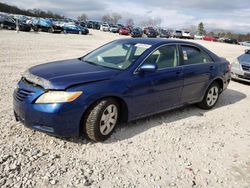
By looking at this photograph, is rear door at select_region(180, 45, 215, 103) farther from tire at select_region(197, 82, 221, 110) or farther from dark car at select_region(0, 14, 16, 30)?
dark car at select_region(0, 14, 16, 30)

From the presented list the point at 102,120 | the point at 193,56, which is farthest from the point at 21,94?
the point at 193,56

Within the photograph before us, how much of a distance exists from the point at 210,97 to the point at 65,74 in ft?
12.3

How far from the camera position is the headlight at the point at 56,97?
11.9 ft

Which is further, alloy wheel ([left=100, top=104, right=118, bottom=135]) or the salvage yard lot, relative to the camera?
alloy wheel ([left=100, top=104, right=118, bottom=135])

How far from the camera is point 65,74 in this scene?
157 inches

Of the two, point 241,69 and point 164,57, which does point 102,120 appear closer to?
point 164,57

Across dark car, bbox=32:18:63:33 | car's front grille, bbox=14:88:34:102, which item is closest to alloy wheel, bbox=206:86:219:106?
car's front grille, bbox=14:88:34:102

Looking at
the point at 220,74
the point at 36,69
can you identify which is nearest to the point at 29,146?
the point at 36,69

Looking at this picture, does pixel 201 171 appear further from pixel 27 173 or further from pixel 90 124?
pixel 27 173

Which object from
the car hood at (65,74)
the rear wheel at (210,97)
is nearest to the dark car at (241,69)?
the rear wheel at (210,97)

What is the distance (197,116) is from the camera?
5809 millimetres

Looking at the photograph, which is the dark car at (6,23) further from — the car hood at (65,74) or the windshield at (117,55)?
the car hood at (65,74)

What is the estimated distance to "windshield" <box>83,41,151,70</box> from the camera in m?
4.63

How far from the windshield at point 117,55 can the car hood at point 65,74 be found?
256 millimetres
